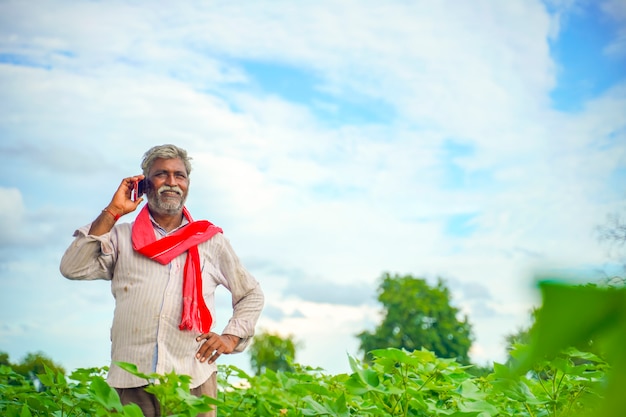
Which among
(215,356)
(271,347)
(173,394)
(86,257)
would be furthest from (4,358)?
(271,347)

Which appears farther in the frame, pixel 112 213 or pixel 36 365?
pixel 36 365

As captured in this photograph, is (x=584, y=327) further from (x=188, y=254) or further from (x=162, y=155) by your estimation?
(x=162, y=155)

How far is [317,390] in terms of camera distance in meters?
2.71

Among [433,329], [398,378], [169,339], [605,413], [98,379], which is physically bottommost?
[605,413]

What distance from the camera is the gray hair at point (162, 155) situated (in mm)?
3834

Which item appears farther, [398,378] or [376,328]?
[376,328]

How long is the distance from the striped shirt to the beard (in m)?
0.21

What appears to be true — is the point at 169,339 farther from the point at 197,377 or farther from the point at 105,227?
the point at 105,227

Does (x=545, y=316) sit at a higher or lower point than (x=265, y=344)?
lower

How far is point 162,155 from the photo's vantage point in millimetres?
3826

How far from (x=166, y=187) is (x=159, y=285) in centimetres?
57

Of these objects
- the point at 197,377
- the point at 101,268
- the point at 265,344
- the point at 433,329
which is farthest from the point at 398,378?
the point at 265,344

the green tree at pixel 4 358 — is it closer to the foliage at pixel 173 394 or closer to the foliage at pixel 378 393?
the foliage at pixel 378 393

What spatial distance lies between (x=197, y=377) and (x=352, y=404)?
104 centimetres
